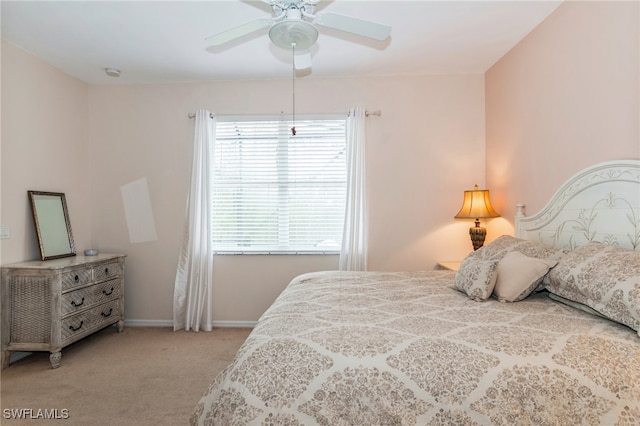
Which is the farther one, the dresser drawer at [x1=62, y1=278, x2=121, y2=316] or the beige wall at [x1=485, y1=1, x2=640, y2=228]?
the dresser drawer at [x1=62, y1=278, x2=121, y2=316]

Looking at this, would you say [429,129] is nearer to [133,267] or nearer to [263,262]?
[263,262]

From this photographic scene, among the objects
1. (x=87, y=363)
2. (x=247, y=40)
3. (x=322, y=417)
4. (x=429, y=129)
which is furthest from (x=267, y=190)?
(x=322, y=417)

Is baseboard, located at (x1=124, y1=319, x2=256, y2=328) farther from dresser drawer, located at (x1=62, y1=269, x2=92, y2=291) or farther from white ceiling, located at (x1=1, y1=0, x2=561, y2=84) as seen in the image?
white ceiling, located at (x1=1, y1=0, x2=561, y2=84)

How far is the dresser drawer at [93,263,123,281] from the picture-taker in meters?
3.20

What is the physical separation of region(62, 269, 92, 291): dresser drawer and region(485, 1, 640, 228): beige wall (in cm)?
381

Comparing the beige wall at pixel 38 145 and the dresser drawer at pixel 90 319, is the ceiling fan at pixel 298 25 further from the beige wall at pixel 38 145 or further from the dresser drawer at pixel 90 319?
the dresser drawer at pixel 90 319

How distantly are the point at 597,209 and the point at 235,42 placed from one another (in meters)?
2.87

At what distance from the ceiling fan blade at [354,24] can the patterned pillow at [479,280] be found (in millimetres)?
1419

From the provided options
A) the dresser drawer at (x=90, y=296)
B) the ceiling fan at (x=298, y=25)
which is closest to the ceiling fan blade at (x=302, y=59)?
the ceiling fan at (x=298, y=25)

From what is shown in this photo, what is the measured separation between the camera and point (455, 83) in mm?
3615

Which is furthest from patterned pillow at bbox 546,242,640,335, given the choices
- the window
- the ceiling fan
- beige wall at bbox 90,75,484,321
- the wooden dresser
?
the wooden dresser

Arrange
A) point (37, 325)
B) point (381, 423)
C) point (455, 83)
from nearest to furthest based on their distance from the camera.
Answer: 1. point (381, 423)
2. point (37, 325)
3. point (455, 83)

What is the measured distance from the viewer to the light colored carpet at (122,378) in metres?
2.13

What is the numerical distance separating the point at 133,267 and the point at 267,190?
1679mm
